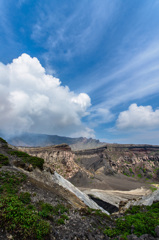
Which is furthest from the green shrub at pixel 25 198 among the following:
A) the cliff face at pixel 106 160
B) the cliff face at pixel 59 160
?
the cliff face at pixel 106 160

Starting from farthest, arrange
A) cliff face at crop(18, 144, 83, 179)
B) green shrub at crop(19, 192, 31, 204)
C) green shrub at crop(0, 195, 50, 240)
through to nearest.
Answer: cliff face at crop(18, 144, 83, 179) → green shrub at crop(19, 192, 31, 204) → green shrub at crop(0, 195, 50, 240)

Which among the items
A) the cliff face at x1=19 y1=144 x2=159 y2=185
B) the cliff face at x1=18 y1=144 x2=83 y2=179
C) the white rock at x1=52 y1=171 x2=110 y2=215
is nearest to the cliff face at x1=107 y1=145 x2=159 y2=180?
the cliff face at x1=19 y1=144 x2=159 y2=185

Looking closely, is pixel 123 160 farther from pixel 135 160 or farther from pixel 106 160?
pixel 106 160

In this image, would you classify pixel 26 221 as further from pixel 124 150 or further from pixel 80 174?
pixel 124 150

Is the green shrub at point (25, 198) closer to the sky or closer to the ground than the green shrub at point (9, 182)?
closer to the ground

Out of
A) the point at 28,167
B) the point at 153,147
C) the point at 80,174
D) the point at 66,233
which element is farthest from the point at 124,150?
the point at 66,233

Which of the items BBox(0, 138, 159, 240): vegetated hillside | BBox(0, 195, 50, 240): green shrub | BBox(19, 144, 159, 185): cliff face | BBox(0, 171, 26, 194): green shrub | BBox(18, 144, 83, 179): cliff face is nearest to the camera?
BBox(0, 195, 50, 240): green shrub

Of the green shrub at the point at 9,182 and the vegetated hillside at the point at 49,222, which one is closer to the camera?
the vegetated hillside at the point at 49,222

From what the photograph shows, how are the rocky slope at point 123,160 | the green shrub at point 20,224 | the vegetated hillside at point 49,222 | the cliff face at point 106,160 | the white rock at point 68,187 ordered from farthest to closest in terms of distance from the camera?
1. the rocky slope at point 123,160
2. the cliff face at point 106,160
3. the white rock at point 68,187
4. the vegetated hillside at point 49,222
5. the green shrub at point 20,224

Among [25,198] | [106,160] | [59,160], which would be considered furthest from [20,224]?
[106,160]

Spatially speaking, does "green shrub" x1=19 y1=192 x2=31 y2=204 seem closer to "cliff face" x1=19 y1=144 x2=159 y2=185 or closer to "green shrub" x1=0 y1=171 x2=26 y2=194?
"green shrub" x1=0 y1=171 x2=26 y2=194

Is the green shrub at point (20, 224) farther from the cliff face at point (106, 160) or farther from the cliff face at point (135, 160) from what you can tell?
the cliff face at point (135, 160)

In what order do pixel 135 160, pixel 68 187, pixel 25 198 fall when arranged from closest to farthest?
pixel 25 198
pixel 68 187
pixel 135 160

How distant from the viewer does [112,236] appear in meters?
9.62
